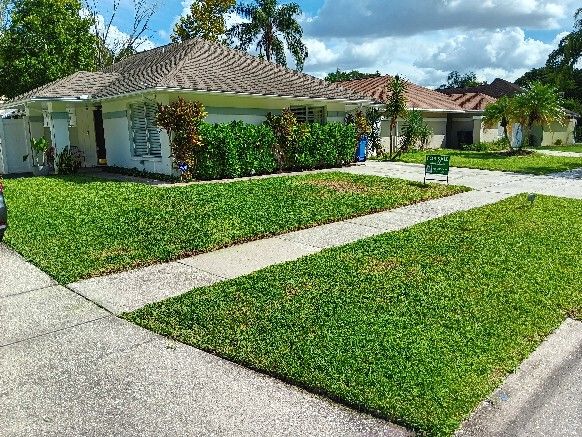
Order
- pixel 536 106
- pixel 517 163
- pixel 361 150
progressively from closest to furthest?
1. pixel 361 150
2. pixel 517 163
3. pixel 536 106

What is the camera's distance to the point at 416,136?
2681 cm

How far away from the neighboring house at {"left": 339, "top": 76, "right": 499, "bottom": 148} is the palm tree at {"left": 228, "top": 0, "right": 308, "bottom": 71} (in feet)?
13.7

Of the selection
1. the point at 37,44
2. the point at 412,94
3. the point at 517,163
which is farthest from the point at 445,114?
the point at 37,44

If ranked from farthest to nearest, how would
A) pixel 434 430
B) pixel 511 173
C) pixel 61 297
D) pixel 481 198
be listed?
pixel 511 173 < pixel 481 198 < pixel 61 297 < pixel 434 430

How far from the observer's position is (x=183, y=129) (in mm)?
14492

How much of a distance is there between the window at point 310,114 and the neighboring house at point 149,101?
43 millimetres

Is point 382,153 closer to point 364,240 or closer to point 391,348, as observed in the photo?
point 364,240

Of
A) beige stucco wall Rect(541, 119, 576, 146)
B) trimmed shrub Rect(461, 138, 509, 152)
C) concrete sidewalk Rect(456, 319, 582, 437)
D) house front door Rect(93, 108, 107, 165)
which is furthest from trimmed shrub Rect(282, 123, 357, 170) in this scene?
beige stucco wall Rect(541, 119, 576, 146)

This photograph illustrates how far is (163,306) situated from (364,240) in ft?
12.9

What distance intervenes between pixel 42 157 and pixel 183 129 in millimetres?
6871

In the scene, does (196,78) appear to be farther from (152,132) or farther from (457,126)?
(457,126)

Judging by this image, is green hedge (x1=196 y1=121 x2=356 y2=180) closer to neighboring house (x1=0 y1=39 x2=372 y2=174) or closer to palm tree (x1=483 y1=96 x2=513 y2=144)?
neighboring house (x1=0 y1=39 x2=372 y2=174)

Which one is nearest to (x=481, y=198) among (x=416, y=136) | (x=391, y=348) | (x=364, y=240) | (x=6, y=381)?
(x=364, y=240)

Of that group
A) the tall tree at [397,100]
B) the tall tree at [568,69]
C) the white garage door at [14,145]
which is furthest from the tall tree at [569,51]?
the white garage door at [14,145]
